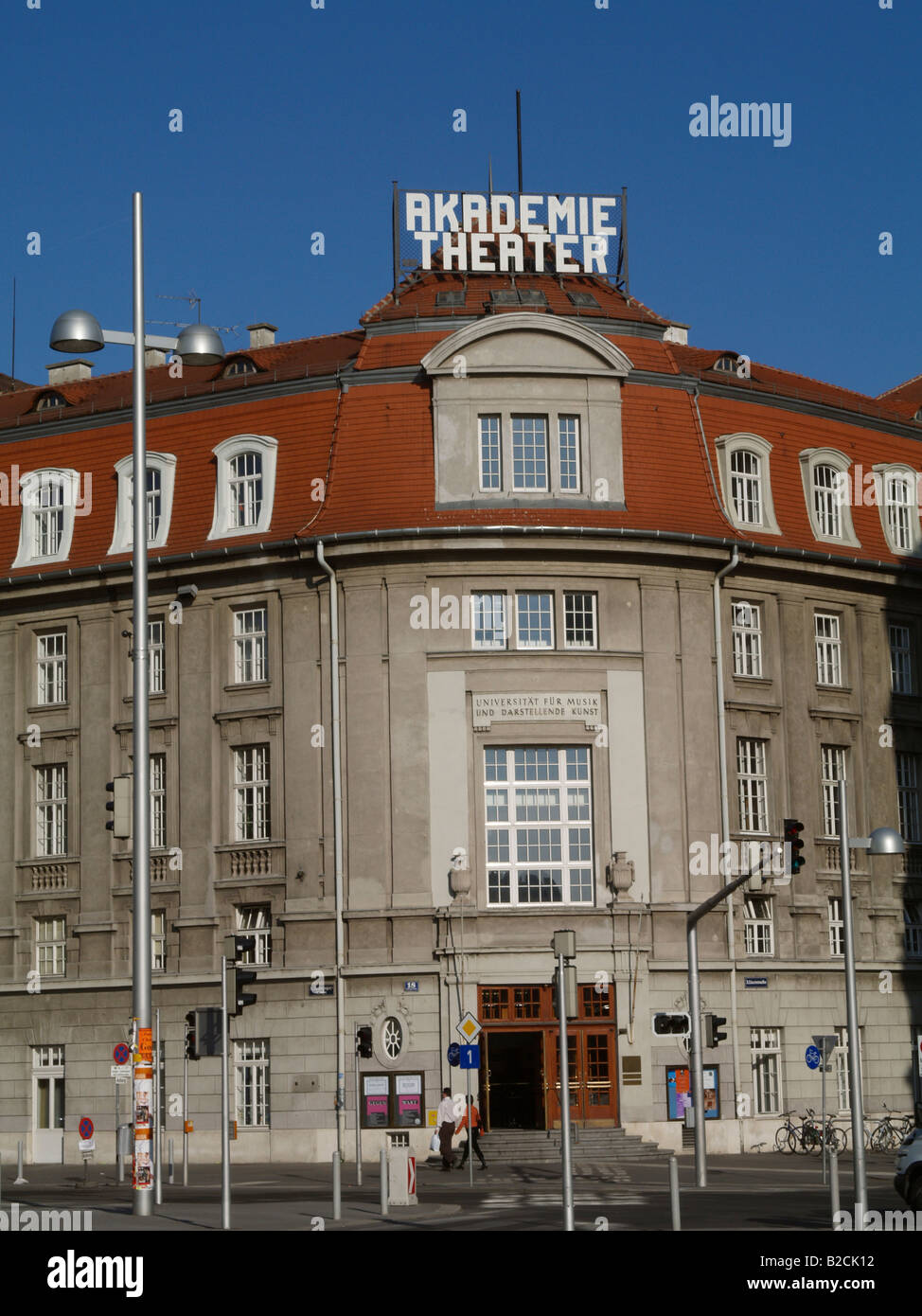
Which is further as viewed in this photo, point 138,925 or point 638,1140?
point 638,1140

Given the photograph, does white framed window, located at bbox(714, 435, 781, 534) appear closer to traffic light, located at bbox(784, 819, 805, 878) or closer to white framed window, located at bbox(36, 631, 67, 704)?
white framed window, located at bbox(36, 631, 67, 704)

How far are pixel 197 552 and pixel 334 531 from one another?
410cm

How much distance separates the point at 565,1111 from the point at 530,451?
24.3m

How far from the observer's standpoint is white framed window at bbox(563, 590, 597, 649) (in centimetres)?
5050

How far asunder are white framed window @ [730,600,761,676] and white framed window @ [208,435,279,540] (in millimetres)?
12148

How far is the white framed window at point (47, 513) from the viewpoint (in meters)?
55.4

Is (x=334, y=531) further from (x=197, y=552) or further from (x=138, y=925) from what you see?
(x=138, y=925)

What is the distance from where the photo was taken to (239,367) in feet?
188

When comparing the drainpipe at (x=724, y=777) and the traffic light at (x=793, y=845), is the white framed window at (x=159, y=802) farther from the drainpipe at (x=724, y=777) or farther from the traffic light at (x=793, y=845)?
the traffic light at (x=793, y=845)

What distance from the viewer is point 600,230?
2210 inches

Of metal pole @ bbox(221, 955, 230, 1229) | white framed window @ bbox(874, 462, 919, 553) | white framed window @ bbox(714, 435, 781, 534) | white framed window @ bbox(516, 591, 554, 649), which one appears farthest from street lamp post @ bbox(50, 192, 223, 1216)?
white framed window @ bbox(874, 462, 919, 553)

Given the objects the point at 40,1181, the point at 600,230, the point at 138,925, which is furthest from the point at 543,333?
the point at 138,925

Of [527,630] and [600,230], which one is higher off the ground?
[600,230]

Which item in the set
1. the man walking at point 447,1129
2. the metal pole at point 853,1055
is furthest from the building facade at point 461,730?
the metal pole at point 853,1055
